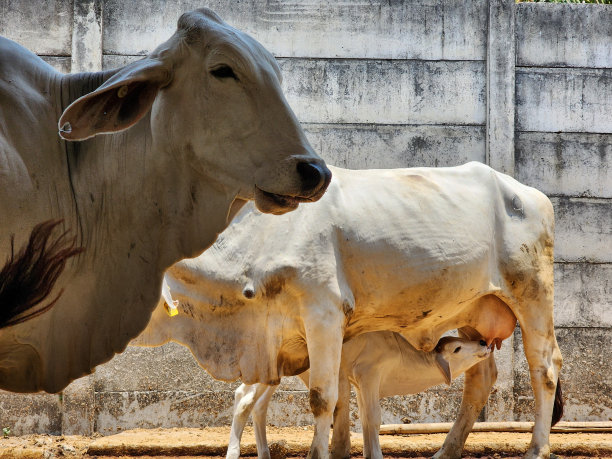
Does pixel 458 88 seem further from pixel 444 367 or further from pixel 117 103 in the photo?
pixel 117 103

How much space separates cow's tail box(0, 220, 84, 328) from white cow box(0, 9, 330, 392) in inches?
1.0

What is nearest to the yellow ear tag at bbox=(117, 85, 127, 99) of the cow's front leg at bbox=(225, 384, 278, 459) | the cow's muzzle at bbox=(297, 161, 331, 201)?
the cow's muzzle at bbox=(297, 161, 331, 201)

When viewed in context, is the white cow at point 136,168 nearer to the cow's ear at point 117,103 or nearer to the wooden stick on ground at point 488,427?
the cow's ear at point 117,103

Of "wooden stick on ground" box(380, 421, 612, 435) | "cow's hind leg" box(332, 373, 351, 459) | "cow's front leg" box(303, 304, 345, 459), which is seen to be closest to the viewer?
"cow's front leg" box(303, 304, 345, 459)

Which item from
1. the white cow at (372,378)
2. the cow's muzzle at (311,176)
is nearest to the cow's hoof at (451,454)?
the white cow at (372,378)

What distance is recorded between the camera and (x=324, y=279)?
5043 mm

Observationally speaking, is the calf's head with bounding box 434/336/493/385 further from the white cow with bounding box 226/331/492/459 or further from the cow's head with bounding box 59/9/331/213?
the cow's head with bounding box 59/9/331/213

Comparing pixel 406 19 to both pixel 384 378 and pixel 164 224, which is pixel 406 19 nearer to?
pixel 384 378

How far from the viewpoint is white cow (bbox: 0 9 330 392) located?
2570 millimetres

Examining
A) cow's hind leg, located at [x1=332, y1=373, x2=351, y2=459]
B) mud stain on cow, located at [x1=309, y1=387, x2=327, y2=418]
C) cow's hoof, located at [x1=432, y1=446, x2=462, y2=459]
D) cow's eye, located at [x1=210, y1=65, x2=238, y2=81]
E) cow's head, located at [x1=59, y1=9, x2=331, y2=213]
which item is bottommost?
cow's hoof, located at [x1=432, y1=446, x2=462, y2=459]

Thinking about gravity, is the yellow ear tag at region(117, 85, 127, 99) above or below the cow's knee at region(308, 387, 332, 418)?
above

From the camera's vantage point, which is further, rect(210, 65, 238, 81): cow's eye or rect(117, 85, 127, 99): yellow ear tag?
A: rect(210, 65, 238, 81): cow's eye

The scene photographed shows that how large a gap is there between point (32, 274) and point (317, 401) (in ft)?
8.98

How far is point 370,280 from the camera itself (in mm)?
5254
